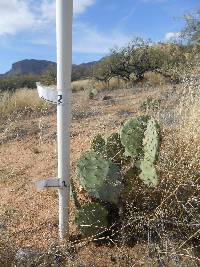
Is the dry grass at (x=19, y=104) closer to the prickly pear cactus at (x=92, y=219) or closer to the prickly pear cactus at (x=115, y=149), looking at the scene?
the prickly pear cactus at (x=115, y=149)

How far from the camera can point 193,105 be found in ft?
15.6

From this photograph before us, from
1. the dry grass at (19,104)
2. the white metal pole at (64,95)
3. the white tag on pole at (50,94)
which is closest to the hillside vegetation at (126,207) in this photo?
the white metal pole at (64,95)

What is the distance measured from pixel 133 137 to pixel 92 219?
2.61ft

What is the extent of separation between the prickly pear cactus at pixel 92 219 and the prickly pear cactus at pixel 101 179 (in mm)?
86

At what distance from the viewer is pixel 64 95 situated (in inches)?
134

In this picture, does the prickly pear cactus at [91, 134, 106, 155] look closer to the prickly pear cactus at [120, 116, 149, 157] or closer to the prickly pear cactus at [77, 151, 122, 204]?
the prickly pear cactus at [120, 116, 149, 157]

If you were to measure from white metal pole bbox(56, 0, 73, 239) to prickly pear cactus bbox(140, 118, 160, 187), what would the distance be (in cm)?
56

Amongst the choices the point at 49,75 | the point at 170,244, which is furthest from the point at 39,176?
the point at 49,75

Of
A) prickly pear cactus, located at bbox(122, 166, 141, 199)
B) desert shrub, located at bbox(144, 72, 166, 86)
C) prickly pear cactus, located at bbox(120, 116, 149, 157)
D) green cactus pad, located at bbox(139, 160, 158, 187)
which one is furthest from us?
desert shrub, located at bbox(144, 72, 166, 86)

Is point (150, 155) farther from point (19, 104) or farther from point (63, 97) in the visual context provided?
point (19, 104)

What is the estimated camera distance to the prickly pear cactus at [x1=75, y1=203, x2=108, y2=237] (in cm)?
362

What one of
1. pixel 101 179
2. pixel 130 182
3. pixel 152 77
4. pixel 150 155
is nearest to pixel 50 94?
pixel 101 179

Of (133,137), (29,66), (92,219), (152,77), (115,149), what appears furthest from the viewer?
(29,66)

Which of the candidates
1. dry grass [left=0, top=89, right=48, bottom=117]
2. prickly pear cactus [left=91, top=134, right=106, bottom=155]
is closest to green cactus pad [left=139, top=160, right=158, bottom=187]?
prickly pear cactus [left=91, top=134, right=106, bottom=155]
